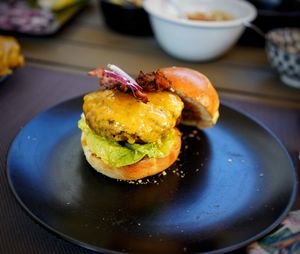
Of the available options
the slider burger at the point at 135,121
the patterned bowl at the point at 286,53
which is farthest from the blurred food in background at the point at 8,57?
the patterned bowl at the point at 286,53

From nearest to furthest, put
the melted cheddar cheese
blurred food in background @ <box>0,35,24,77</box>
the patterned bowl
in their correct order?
the melted cheddar cheese → blurred food in background @ <box>0,35,24,77</box> → the patterned bowl

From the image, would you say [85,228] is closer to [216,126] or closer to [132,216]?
[132,216]

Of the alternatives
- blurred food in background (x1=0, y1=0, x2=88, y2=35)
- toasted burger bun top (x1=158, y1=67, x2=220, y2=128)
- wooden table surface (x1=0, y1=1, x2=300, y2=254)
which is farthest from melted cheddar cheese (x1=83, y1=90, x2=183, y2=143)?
blurred food in background (x1=0, y1=0, x2=88, y2=35)

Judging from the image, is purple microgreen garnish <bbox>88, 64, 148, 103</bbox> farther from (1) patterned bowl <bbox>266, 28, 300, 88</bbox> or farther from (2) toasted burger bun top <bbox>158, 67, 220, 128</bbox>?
(1) patterned bowl <bbox>266, 28, 300, 88</bbox>

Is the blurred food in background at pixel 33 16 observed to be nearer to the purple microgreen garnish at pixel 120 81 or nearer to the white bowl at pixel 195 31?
the white bowl at pixel 195 31

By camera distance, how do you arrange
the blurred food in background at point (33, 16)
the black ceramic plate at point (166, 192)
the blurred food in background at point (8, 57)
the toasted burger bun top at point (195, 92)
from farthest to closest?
the blurred food in background at point (33, 16) < the blurred food in background at point (8, 57) < the toasted burger bun top at point (195, 92) < the black ceramic plate at point (166, 192)

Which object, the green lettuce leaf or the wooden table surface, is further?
the wooden table surface
